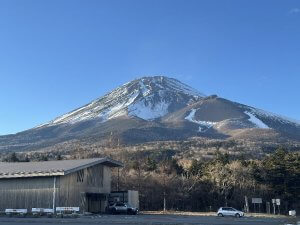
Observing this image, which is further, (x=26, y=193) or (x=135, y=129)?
(x=135, y=129)

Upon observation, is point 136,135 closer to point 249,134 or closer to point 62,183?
point 249,134

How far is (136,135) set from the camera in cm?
13775

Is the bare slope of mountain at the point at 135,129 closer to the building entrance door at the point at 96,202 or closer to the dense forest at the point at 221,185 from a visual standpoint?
the dense forest at the point at 221,185

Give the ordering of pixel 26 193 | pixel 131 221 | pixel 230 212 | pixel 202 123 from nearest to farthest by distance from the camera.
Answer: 1. pixel 131 221
2. pixel 26 193
3. pixel 230 212
4. pixel 202 123

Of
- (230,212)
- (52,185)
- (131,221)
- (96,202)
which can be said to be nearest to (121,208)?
(96,202)

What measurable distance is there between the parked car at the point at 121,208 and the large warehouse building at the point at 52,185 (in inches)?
62.6

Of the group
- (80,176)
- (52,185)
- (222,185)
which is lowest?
(52,185)

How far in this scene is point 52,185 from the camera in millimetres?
44531

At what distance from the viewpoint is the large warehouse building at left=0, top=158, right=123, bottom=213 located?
44.4 metres

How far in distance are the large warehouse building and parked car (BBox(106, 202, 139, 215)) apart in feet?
5.22

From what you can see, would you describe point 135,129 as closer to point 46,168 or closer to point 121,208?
point 121,208

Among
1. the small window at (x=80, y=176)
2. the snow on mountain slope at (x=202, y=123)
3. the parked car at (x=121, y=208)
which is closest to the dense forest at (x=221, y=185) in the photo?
the parked car at (x=121, y=208)

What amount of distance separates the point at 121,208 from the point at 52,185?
7.07 meters

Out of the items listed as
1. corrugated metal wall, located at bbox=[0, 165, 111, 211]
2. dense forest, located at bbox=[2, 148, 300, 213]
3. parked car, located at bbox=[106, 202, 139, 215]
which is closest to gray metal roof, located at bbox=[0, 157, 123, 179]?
corrugated metal wall, located at bbox=[0, 165, 111, 211]
